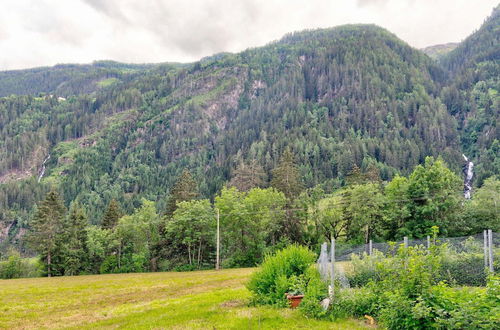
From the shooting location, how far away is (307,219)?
217 ft

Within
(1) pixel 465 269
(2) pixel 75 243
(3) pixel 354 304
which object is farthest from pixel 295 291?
(2) pixel 75 243

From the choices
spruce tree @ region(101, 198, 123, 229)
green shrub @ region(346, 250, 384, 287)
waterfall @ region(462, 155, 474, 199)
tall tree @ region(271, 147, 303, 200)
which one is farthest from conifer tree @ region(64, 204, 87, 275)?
waterfall @ region(462, 155, 474, 199)

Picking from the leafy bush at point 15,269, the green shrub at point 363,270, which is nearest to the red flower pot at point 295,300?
the green shrub at point 363,270

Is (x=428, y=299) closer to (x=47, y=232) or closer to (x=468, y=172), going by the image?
(x=47, y=232)

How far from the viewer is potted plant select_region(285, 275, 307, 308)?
48.4 feet

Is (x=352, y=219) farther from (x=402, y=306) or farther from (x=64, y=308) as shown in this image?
(x=402, y=306)

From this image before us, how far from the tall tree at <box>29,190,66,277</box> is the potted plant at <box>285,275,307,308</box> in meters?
64.3

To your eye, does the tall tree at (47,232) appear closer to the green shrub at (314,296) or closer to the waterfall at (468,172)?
the green shrub at (314,296)

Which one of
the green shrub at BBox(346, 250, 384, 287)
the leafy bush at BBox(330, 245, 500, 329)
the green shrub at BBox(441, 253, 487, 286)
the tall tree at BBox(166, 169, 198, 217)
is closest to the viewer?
the leafy bush at BBox(330, 245, 500, 329)

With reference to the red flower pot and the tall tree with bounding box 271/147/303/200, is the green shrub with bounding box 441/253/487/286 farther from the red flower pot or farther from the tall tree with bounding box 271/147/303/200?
the tall tree with bounding box 271/147/303/200

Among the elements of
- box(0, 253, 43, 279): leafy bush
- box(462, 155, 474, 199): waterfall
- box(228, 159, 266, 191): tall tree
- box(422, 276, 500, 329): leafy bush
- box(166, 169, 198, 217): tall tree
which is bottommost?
box(0, 253, 43, 279): leafy bush

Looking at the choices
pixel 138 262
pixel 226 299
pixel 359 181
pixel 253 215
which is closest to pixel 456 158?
pixel 359 181

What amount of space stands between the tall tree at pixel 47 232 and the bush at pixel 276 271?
6244 centimetres

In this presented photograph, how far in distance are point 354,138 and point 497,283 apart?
610 feet
